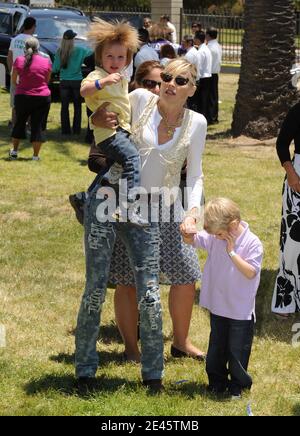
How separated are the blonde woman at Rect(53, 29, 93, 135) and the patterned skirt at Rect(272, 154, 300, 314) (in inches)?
372

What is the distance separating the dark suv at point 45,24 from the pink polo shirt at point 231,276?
14.2 metres

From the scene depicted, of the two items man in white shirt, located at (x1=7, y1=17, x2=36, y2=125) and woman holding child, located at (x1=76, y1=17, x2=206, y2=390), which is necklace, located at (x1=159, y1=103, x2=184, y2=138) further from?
man in white shirt, located at (x1=7, y1=17, x2=36, y2=125)

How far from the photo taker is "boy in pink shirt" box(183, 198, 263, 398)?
5.00 meters

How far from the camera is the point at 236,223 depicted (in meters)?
5.02

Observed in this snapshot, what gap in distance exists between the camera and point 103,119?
499 cm

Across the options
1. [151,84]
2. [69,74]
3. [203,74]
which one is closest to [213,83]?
[203,74]

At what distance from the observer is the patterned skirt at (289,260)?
6.94 m

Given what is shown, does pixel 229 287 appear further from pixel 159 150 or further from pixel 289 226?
pixel 289 226

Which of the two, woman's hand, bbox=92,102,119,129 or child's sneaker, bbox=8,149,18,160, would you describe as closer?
woman's hand, bbox=92,102,119,129

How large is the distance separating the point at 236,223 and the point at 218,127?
41.4 ft

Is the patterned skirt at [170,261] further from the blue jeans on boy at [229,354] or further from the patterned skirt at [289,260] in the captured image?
the patterned skirt at [289,260]

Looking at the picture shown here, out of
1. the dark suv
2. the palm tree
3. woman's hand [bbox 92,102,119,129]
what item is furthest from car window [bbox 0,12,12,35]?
woman's hand [bbox 92,102,119,129]

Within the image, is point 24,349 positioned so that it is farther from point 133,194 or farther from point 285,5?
point 285,5

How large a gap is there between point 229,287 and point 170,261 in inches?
26.4
